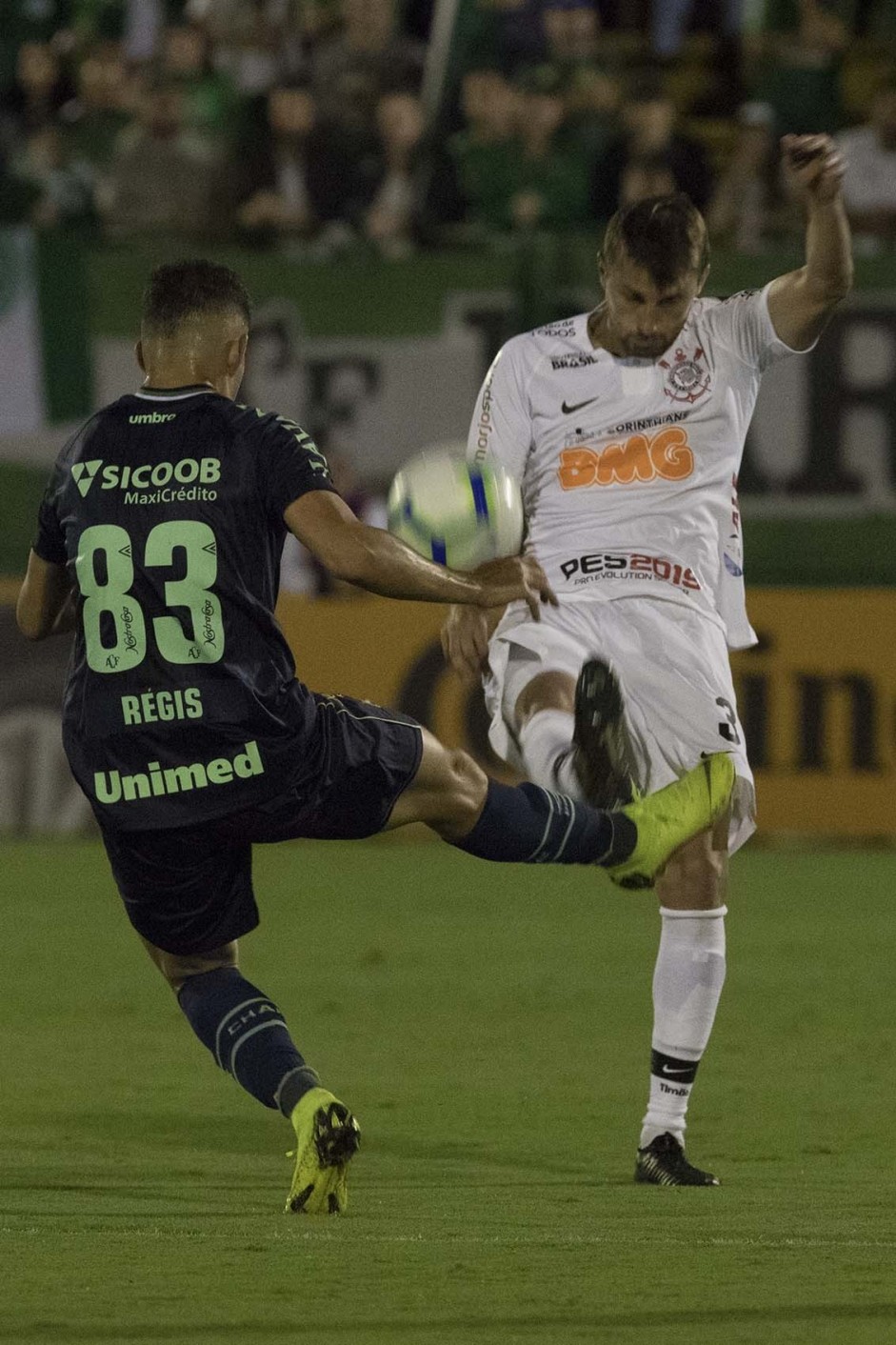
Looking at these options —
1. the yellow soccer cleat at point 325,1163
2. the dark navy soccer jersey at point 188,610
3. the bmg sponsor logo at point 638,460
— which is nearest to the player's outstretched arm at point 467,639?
the bmg sponsor logo at point 638,460

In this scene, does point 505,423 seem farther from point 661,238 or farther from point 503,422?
point 661,238

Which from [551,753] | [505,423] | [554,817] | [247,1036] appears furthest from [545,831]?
[505,423]

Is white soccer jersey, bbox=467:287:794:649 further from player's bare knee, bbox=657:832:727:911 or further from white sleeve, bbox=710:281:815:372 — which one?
player's bare knee, bbox=657:832:727:911

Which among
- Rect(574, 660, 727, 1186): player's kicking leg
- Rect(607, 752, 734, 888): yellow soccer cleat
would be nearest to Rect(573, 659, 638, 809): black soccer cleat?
Rect(574, 660, 727, 1186): player's kicking leg

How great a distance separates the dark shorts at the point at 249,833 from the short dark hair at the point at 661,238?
140 centimetres

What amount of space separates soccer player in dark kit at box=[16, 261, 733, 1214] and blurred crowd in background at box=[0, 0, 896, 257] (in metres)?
8.85

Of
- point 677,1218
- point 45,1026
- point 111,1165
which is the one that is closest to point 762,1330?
point 677,1218

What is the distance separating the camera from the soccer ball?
5641 millimetres

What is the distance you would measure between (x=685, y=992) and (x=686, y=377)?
5.34 ft

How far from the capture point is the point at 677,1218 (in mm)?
4965

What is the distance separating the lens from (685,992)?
19.7 ft

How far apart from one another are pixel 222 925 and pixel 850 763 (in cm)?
878

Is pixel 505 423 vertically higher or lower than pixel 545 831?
higher

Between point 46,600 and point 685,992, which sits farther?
point 685,992
